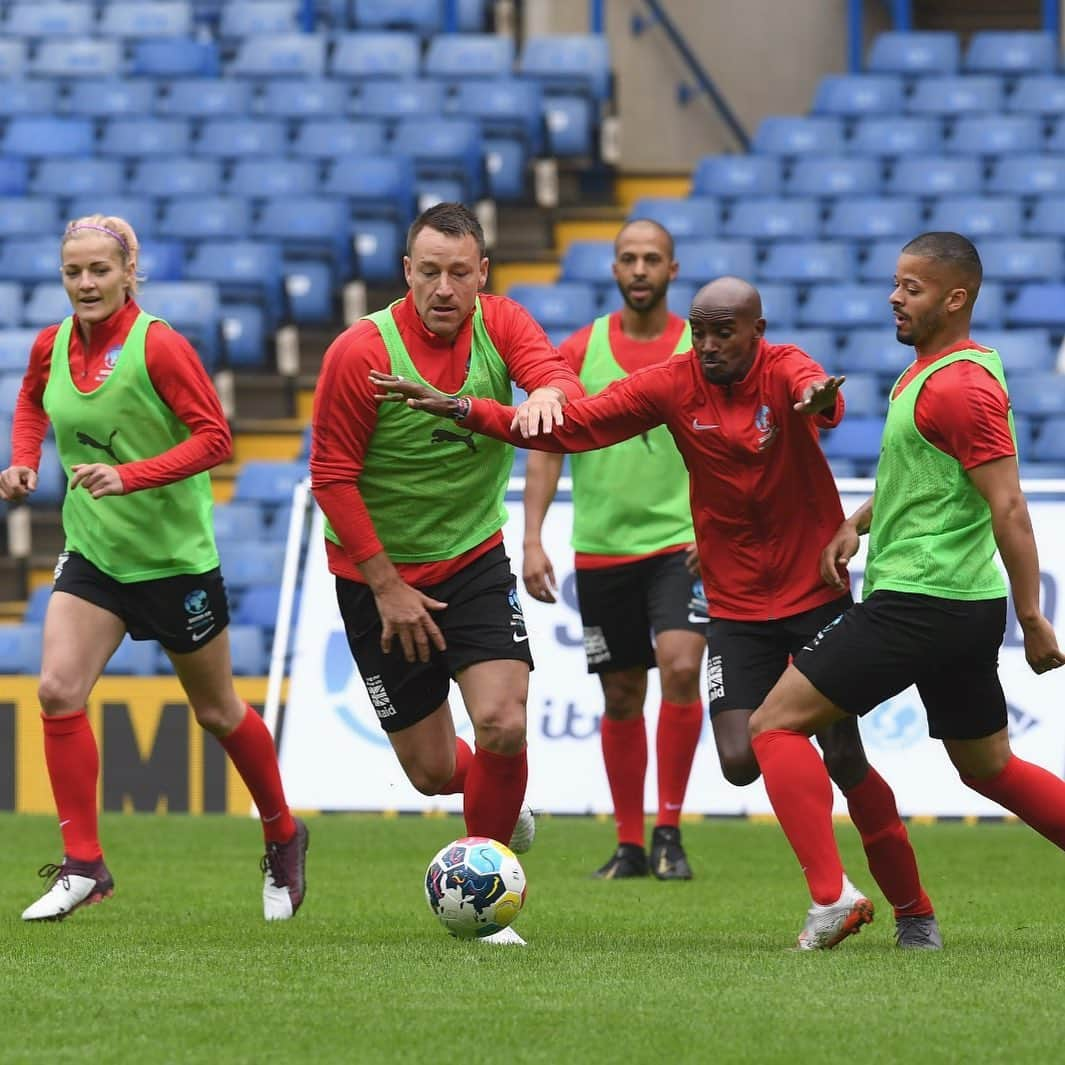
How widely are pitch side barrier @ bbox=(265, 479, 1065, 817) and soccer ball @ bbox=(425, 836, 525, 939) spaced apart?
436 centimetres

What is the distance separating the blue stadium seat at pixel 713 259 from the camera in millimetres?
15688

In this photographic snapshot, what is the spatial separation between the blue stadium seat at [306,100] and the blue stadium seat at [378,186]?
3.90 feet

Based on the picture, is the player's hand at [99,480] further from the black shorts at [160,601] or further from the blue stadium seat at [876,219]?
the blue stadium seat at [876,219]

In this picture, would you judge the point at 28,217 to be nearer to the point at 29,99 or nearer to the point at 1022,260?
the point at 29,99

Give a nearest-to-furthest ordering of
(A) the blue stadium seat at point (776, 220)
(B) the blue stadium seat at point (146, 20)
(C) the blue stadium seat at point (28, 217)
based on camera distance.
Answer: (A) the blue stadium seat at point (776, 220), (C) the blue stadium seat at point (28, 217), (B) the blue stadium seat at point (146, 20)

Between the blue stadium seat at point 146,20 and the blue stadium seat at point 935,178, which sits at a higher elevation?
the blue stadium seat at point 146,20

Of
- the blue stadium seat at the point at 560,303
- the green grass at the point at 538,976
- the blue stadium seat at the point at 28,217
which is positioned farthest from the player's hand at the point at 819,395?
the blue stadium seat at the point at 28,217

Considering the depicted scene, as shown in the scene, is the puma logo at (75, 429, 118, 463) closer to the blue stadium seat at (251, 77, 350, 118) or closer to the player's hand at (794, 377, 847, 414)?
the player's hand at (794, 377, 847, 414)

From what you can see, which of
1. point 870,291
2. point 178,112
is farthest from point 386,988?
point 178,112

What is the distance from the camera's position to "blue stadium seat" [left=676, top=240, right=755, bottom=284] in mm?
15688

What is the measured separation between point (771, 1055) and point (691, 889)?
3.76 m

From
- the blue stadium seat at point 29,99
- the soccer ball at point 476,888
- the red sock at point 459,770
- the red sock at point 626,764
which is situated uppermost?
the blue stadium seat at point 29,99

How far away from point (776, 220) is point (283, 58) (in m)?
5.07

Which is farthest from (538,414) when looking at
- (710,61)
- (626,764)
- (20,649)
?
(710,61)
